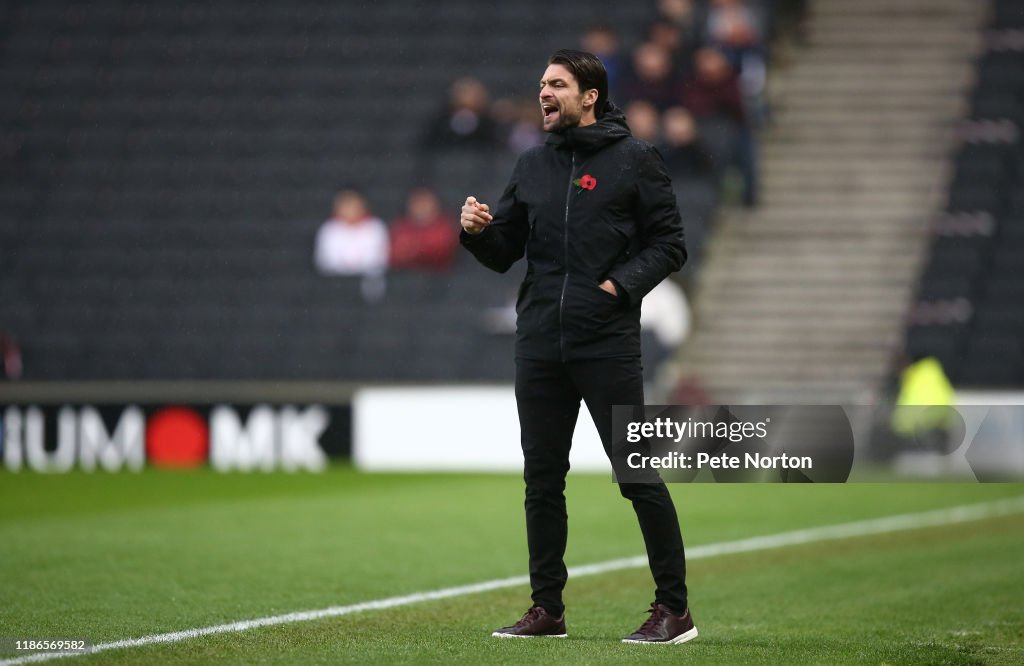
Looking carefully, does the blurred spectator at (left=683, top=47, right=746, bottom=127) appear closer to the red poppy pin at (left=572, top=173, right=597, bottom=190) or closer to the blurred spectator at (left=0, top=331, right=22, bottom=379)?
the blurred spectator at (left=0, top=331, right=22, bottom=379)

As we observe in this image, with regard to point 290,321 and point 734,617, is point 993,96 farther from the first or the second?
point 734,617

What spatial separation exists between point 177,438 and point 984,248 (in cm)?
883

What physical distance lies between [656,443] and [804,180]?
14.3 meters

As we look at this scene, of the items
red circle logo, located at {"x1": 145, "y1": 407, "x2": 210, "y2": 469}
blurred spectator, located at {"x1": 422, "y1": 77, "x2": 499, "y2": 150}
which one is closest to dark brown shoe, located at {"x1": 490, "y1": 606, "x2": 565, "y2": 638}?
red circle logo, located at {"x1": 145, "y1": 407, "x2": 210, "y2": 469}

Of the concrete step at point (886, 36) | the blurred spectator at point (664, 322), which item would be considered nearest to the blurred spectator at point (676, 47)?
the concrete step at point (886, 36)

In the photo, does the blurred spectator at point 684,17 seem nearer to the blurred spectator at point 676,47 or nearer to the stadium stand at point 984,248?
the blurred spectator at point 676,47

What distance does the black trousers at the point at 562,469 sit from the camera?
5.55 m

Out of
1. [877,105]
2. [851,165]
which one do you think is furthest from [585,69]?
[877,105]

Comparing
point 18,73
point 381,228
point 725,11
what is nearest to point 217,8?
point 18,73

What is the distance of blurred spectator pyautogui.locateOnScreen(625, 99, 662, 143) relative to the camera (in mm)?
17750

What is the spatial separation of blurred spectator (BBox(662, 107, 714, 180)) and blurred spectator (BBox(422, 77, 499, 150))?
86.5 inches

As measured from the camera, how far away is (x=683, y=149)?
18.3 metres

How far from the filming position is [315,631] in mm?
5836

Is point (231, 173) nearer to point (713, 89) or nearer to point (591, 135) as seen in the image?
point (713, 89)
